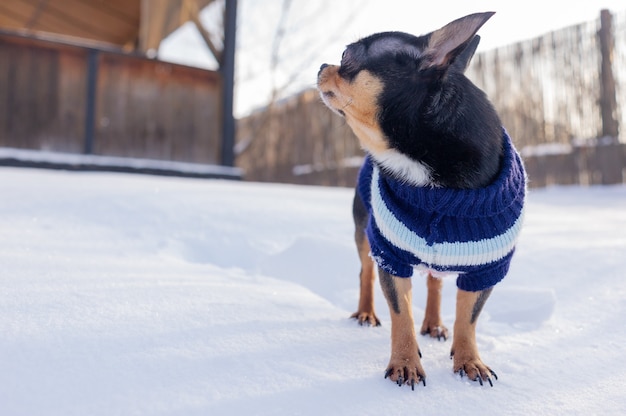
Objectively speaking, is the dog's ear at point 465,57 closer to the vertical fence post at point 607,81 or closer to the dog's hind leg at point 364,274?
the dog's hind leg at point 364,274

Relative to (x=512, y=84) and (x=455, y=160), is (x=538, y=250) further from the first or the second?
(x=512, y=84)

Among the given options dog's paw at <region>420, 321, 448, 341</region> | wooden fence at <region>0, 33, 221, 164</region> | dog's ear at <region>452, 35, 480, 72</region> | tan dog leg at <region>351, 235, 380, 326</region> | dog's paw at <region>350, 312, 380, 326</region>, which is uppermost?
wooden fence at <region>0, 33, 221, 164</region>

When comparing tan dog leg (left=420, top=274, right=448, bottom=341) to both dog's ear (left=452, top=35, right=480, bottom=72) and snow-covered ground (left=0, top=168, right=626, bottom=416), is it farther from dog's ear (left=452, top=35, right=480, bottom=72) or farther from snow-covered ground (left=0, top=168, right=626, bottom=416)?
dog's ear (left=452, top=35, right=480, bottom=72)

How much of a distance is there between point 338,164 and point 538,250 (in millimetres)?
9123

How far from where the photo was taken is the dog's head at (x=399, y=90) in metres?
1.75

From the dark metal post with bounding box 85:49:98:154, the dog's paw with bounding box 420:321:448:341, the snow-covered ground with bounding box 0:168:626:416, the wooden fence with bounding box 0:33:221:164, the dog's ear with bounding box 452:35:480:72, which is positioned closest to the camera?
the snow-covered ground with bounding box 0:168:626:416

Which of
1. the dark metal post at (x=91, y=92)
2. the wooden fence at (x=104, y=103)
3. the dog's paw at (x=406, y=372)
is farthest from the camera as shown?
the dark metal post at (x=91, y=92)

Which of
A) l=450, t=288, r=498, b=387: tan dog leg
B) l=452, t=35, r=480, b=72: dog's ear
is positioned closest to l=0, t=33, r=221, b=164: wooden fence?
l=452, t=35, r=480, b=72: dog's ear

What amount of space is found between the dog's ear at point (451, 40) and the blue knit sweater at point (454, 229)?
430 mm

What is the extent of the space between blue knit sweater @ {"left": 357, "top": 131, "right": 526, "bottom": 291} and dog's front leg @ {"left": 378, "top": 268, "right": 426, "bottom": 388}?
0.06 meters

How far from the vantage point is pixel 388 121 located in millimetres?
1789

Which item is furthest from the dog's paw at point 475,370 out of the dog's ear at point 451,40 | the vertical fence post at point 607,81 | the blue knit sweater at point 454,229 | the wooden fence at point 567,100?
the vertical fence post at point 607,81

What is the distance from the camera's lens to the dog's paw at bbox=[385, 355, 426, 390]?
1564 mm

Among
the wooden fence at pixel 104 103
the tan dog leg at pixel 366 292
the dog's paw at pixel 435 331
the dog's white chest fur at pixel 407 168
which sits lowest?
the dog's paw at pixel 435 331
